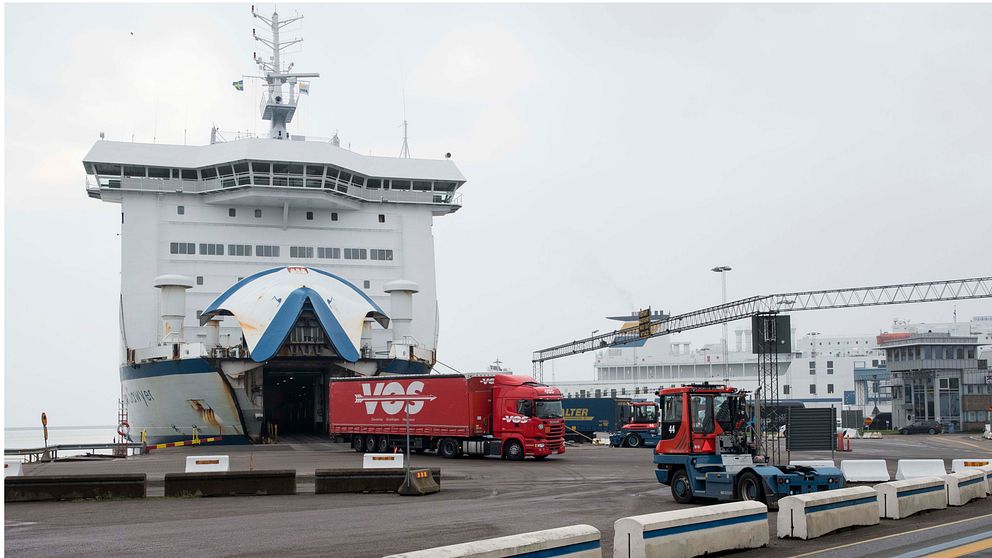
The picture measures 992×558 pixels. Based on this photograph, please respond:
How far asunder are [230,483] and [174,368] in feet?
72.9

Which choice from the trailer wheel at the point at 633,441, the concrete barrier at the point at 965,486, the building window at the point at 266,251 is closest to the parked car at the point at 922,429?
the trailer wheel at the point at 633,441

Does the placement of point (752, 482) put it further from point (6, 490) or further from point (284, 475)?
point (6, 490)

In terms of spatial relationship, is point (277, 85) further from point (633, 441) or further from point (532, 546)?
point (532, 546)

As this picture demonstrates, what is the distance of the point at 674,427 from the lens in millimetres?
19266

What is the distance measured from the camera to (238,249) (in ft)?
164

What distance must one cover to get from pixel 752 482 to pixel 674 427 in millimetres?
2283

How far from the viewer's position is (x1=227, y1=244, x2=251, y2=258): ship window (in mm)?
49906

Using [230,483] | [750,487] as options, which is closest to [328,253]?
[230,483]

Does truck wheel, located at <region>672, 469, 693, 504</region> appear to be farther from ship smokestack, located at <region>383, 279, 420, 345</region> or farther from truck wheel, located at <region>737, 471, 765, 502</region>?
ship smokestack, located at <region>383, 279, 420, 345</region>

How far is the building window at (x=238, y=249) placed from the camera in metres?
49.9

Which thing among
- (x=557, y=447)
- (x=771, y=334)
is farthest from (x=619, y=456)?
(x=771, y=334)

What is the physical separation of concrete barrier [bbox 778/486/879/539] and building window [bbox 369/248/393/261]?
4017 cm

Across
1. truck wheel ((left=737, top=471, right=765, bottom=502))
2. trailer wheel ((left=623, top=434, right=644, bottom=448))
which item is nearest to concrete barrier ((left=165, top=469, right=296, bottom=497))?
truck wheel ((left=737, top=471, right=765, bottom=502))

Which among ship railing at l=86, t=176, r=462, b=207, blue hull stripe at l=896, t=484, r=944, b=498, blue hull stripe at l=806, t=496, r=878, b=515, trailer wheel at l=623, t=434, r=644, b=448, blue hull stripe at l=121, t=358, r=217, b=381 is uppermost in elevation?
ship railing at l=86, t=176, r=462, b=207
